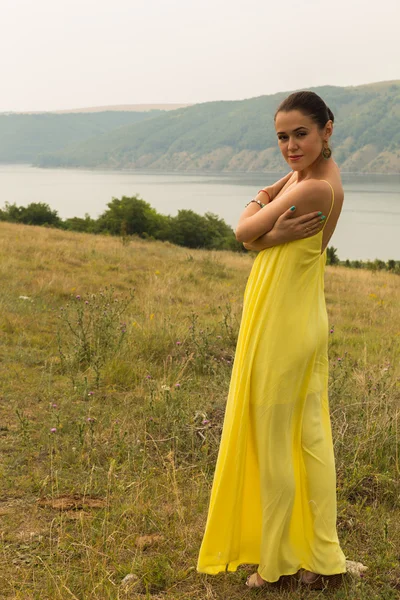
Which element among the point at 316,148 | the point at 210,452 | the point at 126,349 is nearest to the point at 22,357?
the point at 126,349

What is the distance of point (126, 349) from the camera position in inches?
227

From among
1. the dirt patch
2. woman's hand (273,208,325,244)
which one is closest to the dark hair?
woman's hand (273,208,325,244)

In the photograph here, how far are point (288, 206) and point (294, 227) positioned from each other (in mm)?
90

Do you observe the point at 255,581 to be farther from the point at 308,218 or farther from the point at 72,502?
the point at 308,218

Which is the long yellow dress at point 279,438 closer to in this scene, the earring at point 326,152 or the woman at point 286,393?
the woman at point 286,393

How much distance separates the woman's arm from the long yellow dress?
10 centimetres

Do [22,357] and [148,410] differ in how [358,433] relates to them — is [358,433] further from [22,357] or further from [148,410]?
[22,357]

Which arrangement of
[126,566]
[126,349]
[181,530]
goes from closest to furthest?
[126,566] < [181,530] < [126,349]

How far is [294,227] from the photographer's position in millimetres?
2248

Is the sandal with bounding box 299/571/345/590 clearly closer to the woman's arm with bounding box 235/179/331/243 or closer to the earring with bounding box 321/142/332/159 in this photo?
the woman's arm with bounding box 235/179/331/243

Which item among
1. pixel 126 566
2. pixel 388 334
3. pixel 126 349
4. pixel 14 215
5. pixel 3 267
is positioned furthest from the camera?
pixel 14 215

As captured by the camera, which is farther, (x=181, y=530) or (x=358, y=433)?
(x=358, y=433)

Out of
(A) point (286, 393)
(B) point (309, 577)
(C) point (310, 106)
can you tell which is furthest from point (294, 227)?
(B) point (309, 577)

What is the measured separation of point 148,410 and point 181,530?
5.27 ft
